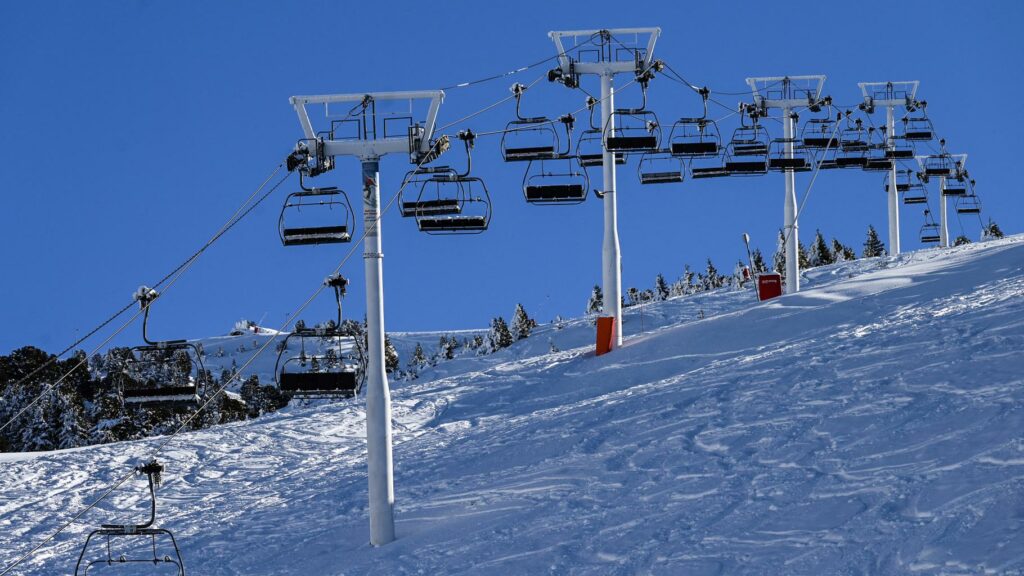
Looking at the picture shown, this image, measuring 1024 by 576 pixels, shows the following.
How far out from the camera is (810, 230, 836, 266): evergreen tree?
108 metres

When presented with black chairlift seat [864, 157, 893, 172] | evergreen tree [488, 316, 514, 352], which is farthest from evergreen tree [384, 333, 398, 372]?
evergreen tree [488, 316, 514, 352]

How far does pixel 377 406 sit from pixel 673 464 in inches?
160

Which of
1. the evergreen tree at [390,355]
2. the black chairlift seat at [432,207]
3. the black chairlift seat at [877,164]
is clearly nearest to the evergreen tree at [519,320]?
the evergreen tree at [390,355]

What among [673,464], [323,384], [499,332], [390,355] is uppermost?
[323,384]

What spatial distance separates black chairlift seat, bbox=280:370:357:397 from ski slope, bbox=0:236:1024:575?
220cm

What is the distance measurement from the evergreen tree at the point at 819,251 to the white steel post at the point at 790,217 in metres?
77.2

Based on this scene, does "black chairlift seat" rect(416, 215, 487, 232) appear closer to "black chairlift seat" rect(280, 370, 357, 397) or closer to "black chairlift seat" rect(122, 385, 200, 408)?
"black chairlift seat" rect(280, 370, 357, 397)

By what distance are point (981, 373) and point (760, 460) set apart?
3.61 metres

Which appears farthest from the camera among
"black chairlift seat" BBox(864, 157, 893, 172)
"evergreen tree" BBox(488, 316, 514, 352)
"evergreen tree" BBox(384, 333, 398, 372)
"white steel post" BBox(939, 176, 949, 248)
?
"evergreen tree" BBox(488, 316, 514, 352)

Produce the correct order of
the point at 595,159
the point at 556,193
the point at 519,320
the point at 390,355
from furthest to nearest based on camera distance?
1. the point at 519,320
2. the point at 390,355
3. the point at 595,159
4. the point at 556,193

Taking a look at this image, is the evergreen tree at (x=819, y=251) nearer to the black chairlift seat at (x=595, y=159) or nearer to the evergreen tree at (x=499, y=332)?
the evergreen tree at (x=499, y=332)

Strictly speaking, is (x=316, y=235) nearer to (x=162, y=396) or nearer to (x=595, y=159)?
(x=162, y=396)

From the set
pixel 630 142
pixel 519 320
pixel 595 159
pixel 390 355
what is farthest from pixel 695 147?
pixel 519 320

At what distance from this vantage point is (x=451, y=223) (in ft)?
55.1
